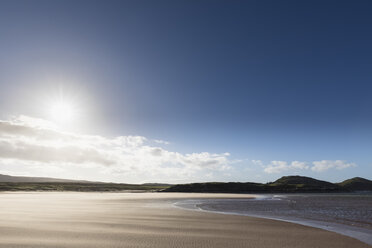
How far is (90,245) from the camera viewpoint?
473 inches

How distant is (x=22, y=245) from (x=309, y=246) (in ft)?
39.7

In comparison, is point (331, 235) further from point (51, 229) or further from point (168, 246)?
point (51, 229)

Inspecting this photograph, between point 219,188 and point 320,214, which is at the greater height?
point 219,188

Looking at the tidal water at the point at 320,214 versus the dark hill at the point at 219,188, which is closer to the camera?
the tidal water at the point at 320,214

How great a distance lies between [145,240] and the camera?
43.6 ft

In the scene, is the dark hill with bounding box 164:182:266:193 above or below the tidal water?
above

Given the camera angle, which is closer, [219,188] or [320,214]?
[320,214]

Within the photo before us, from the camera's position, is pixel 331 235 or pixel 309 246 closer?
pixel 309 246

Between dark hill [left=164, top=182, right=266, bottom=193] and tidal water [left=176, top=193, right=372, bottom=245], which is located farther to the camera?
dark hill [left=164, top=182, right=266, bottom=193]

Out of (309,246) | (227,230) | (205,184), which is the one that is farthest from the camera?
(205,184)

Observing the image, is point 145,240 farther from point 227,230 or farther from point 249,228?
point 249,228

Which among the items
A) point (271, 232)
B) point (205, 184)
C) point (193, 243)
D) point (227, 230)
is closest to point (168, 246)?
point (193, 243)

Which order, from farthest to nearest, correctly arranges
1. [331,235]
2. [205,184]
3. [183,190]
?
[205,184]
[183,190]
[331,235]

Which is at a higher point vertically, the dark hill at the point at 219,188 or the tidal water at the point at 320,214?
the dark hill at the point at 219,188
